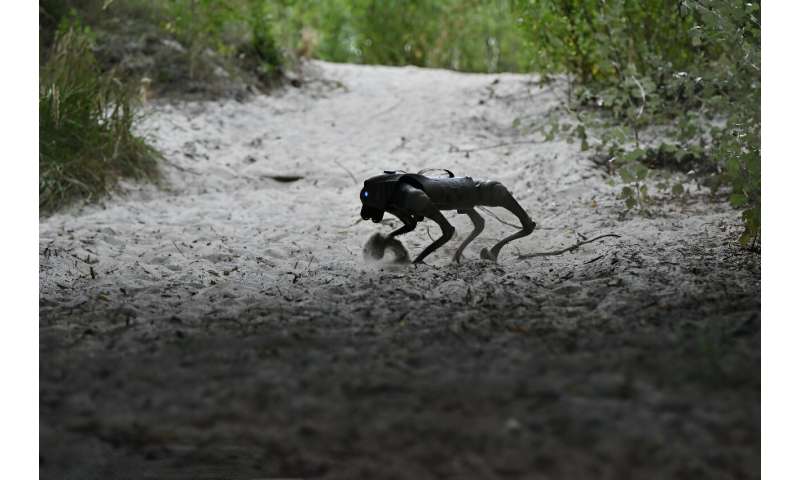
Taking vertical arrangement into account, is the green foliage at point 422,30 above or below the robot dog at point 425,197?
above

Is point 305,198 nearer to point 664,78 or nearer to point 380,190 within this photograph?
point 380,190

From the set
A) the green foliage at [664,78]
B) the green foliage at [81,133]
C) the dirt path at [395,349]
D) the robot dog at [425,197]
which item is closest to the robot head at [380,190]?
the robot dog at [425,197]

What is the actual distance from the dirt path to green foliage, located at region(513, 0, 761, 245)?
0.95 ft

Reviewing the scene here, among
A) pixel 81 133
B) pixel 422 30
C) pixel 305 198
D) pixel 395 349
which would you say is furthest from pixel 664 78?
pixel 422 30

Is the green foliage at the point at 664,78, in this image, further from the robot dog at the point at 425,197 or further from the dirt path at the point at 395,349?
the robot dog at the point at 425,197

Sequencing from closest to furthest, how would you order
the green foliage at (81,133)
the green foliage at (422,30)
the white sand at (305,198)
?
the white sand at (305,198) < the green foliage at (81,133) < the green foliage at (422,30)

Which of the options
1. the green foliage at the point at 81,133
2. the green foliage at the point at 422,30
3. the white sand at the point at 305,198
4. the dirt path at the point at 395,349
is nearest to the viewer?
the dirt path at the point at 395,349

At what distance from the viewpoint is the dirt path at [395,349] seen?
1189 mm

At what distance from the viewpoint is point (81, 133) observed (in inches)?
163

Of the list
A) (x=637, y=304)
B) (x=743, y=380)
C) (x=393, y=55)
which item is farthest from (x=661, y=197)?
(x=393, y=55)

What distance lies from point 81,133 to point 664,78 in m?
3.26

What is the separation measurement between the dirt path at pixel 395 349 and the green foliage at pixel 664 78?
11.4 inches

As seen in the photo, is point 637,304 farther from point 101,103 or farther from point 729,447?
point 101,103

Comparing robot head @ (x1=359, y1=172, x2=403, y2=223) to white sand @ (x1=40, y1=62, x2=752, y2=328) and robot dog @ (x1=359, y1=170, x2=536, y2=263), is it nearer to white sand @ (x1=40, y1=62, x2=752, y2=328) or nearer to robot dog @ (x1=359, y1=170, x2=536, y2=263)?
robot dog @ (x1=359, y1=170, x2=536, y2=263)
